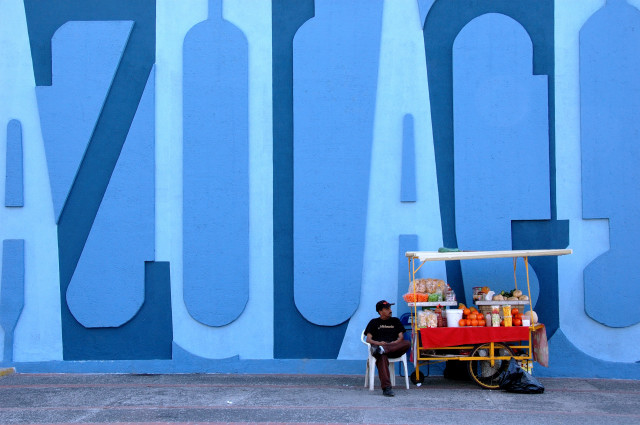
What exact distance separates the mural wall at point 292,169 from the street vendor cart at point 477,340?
86 cm

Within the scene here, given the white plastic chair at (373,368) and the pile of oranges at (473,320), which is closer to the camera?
the white plastic chair at (373,368)

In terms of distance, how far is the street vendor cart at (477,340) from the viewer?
30.0 ft

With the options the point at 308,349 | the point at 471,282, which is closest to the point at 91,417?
the point at 308,349

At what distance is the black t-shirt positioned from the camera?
9.30 meters

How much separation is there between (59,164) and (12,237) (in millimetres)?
1292

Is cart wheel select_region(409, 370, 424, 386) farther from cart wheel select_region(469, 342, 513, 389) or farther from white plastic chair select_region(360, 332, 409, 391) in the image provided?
cart wheel select_region(469, 342, 513, 389)

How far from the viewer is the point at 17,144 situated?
10.5 metres

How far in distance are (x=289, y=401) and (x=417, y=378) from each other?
196 cm

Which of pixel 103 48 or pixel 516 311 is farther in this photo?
pixel 103 48

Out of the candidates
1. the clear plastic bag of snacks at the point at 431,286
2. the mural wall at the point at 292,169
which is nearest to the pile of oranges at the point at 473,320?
the clear plastic bag of snacks at the point at 431,286

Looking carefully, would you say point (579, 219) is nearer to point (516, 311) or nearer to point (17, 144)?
point (516, 311)

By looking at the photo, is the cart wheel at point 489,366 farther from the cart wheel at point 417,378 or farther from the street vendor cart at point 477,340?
the cart wheel at point 417,378

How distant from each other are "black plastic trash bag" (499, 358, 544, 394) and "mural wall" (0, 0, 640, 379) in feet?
4.06

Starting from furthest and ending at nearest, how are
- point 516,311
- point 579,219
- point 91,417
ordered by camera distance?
point 579,219
point 516,311
point 91,417
